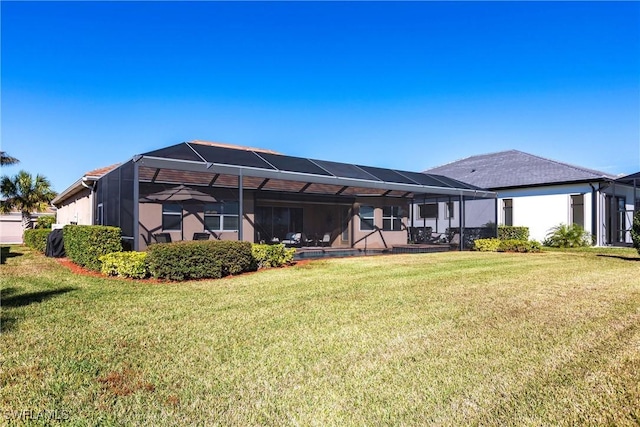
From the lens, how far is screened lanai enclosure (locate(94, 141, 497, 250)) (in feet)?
36.5

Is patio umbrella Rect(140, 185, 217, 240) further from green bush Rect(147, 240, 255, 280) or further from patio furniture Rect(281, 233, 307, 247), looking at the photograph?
patio furniture Rect(281, 233, 307, 247)

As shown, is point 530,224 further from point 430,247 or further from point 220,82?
point 220,82

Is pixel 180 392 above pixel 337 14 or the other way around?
the other way around

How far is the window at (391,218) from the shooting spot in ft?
62.7

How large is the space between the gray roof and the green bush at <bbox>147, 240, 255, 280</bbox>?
18.6m

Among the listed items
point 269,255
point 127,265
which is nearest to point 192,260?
point 127,265

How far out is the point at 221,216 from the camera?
50.9ft

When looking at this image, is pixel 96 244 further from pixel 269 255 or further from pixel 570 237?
pixel 570 237

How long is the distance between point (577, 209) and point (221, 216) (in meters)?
18.0

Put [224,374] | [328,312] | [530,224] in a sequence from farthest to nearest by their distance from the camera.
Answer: [530,224] → [328,312] → [224,374]

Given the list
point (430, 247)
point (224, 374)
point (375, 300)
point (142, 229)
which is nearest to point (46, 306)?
point (224, 374)

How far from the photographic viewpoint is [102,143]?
19.2m

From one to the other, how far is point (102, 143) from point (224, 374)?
1929cm

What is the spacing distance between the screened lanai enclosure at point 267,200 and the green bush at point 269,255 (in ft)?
2.92
